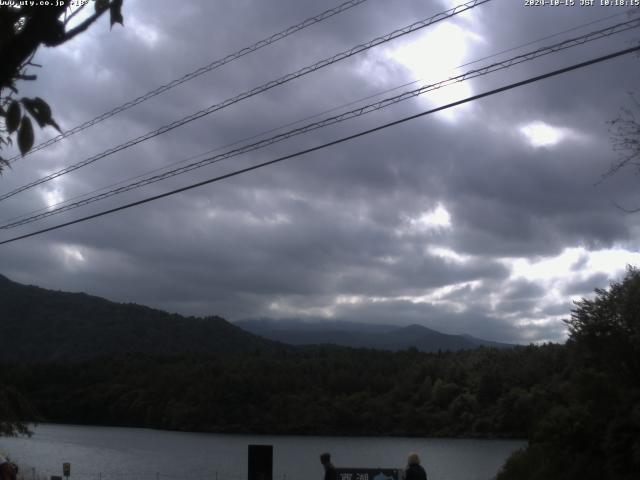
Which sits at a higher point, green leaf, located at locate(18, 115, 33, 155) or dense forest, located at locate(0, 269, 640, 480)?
dense forest, located at locate(0, 269, 640, 480)

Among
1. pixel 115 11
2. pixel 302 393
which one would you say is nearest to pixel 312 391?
pixel 302 393

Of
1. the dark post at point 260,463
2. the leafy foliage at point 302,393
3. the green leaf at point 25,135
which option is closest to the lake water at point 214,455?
the leafy foliage at point 302,393

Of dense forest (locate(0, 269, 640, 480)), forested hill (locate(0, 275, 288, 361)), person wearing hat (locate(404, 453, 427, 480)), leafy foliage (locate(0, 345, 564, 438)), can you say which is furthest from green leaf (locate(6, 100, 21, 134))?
forested hill (locate(0, 275, 288, 361))

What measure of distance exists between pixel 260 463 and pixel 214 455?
52263mm

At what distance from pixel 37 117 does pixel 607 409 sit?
668 inches

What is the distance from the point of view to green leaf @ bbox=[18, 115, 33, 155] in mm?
3275

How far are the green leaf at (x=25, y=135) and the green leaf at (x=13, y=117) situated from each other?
0.03m

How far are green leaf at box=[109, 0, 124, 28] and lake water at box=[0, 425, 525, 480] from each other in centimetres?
3558

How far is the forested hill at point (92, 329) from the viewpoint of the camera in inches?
6309

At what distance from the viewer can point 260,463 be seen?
1330 centimetres

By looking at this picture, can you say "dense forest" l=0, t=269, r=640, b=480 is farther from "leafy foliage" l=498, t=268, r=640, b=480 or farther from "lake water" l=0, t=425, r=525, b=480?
"leafy foliage" l=498, t=268, r=640, b=480

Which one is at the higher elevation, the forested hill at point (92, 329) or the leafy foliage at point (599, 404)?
the forested hill at point (92, 329)

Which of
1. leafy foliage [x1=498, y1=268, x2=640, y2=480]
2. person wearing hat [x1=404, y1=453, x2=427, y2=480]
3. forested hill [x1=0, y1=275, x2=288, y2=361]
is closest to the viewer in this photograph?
person wearing hat [x1=404, y1=453, x2=427, y2=480]

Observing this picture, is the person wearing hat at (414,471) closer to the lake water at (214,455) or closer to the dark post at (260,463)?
the dark post at (260,463)
